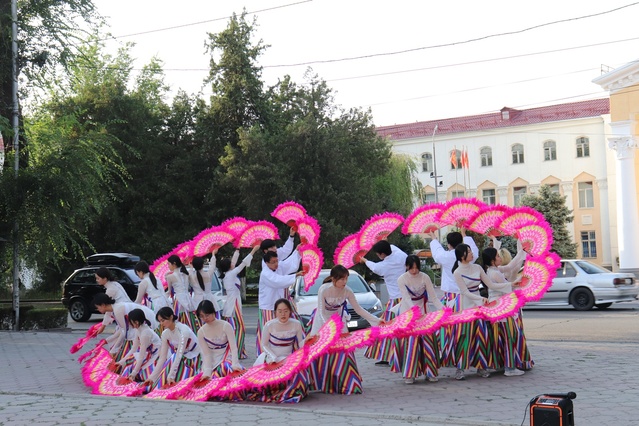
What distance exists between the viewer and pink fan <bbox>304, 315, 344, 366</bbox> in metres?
9.92

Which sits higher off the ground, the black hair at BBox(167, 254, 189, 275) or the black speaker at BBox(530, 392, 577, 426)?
the black hair at BBox(167, 254, 189, 275)

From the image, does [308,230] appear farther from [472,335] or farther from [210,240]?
[472,335]

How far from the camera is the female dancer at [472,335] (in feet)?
38.0

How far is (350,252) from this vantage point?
521 inches

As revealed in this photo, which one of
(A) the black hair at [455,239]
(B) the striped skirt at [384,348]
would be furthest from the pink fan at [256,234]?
(A) the black hair at [455,239]

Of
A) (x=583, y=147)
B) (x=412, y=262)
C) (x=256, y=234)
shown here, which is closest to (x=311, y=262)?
(x=256, y=234)

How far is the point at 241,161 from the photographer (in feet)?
113

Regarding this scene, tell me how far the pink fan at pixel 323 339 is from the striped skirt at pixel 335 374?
0.47 meters

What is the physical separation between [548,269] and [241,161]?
23775 mm

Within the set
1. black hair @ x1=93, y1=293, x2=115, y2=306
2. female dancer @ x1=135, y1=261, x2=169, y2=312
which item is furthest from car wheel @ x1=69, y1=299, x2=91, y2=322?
black hair @ x1=93, y1=293, x2=115, y2=306

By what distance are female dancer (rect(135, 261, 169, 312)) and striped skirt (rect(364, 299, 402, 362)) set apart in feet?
11.5

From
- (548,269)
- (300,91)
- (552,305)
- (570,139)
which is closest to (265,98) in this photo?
(300,91)

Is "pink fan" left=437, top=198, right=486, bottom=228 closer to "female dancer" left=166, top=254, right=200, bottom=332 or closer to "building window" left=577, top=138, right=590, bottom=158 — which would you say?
"female dancer" left=166, top=254, right=200, bottom=332

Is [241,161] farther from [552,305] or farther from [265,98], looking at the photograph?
[552,305]
